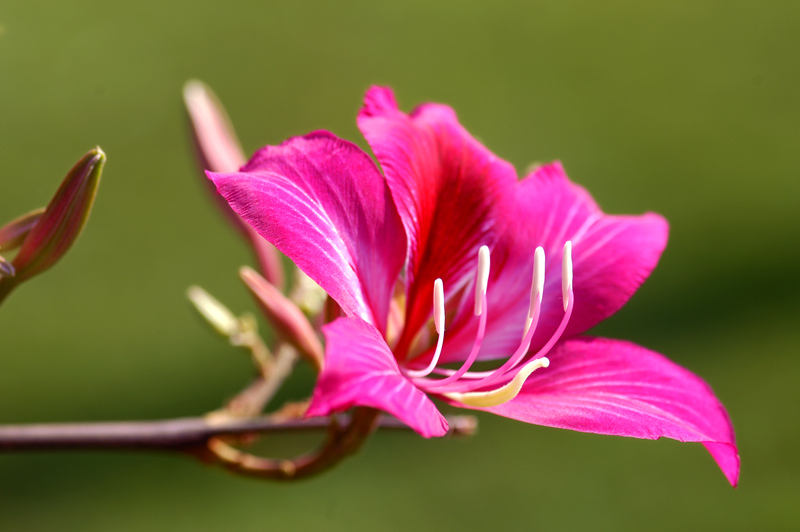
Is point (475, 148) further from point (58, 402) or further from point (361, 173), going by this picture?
point (58, 402)

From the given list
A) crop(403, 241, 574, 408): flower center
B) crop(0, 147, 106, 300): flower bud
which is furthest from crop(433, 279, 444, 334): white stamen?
crop(0, 147, 106, 300): flower bud

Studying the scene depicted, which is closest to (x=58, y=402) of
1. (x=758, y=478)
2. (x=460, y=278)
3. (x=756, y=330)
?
(x=460, y=278)

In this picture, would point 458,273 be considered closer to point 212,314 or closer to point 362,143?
point 212,314

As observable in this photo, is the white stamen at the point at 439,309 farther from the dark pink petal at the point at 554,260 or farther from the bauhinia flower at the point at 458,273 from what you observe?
the dark pink petal at the point at 554,260

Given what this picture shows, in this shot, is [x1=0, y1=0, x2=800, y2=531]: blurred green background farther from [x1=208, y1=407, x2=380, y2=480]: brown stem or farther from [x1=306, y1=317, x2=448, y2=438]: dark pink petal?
[x1=306, y1=317, x2=448, y2=438]: dark pink petal

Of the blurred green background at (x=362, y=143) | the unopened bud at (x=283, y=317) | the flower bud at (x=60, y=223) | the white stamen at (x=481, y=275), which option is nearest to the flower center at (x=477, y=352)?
the white stamen at (x=481, y=275)
